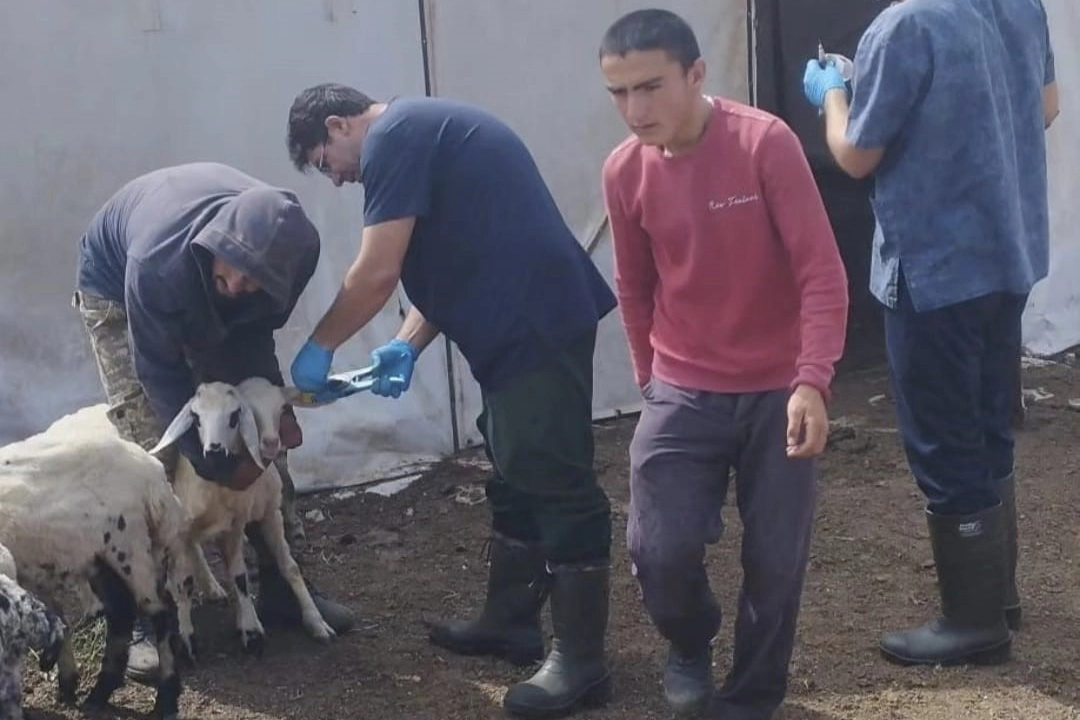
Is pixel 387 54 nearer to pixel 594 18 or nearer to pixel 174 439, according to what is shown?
pixel 594 18

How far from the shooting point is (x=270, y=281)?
425cm

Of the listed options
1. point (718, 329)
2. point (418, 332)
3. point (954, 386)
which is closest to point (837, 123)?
point (954, 386)

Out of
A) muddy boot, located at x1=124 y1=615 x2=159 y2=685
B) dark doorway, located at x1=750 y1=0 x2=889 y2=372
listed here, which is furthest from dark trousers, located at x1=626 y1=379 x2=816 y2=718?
dark doorway, located at x1=750 y1=0 x2=889 y2=372

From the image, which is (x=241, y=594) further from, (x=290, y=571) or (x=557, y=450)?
(x=557, y=450)

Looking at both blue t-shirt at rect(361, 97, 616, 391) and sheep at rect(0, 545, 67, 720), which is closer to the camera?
sheep at rect(0, 545, 67, 720)

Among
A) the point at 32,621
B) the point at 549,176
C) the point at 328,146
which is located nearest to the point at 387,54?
the point at 549,176

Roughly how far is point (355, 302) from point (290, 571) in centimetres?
119

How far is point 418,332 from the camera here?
474 cm

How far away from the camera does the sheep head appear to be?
4.46m

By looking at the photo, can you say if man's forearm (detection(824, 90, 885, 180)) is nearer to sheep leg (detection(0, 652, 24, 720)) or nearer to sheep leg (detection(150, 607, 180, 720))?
sheep leg (detection(150, 607, 180, 720))

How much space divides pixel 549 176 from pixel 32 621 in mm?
4284

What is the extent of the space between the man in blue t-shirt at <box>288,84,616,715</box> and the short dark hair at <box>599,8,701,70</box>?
650 mm

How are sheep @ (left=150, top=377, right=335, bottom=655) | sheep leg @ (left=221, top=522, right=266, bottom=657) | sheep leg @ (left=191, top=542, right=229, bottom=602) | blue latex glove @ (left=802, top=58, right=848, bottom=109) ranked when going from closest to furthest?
sheep @ (left=150, top=377, right=335, bottom=655) → blue latex glove @ (left=802, top=58, right=848, bottom=109) → sheep leg @ (left=221, top=522, right=266, bottom=657) → sheep leg @ (left=191, top=542, right=229, bottom=602)

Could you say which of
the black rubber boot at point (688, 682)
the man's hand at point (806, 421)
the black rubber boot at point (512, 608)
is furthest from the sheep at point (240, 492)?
the man's hand at point (806, 421)
